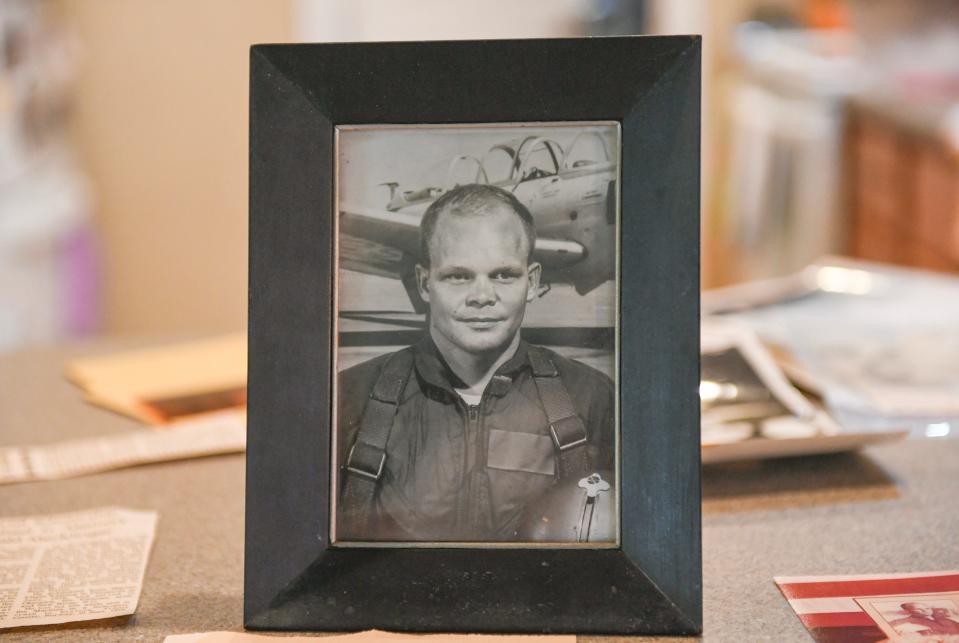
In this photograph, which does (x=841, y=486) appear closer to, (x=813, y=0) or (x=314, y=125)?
(x=314, y=125)

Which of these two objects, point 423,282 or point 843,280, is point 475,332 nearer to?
point 423,282

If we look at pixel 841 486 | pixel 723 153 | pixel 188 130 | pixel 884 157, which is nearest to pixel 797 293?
pixel 841 486

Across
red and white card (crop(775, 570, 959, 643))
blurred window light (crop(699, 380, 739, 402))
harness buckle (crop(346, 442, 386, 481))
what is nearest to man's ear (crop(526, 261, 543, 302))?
harness buckle (crop(346, 442, 386, 481))

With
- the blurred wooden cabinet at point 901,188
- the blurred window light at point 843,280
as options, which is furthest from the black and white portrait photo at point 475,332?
the blurred wooden cabinet at point 901,188

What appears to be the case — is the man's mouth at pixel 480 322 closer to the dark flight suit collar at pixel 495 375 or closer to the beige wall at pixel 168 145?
the dark flight suit collar at pixel 495 375

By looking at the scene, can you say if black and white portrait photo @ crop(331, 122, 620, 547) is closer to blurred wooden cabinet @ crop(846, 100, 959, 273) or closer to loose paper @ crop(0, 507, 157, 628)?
loose paper @ crop(0, 507, 157, 628)

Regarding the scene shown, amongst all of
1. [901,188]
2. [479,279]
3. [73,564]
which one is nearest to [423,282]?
[479,279]
